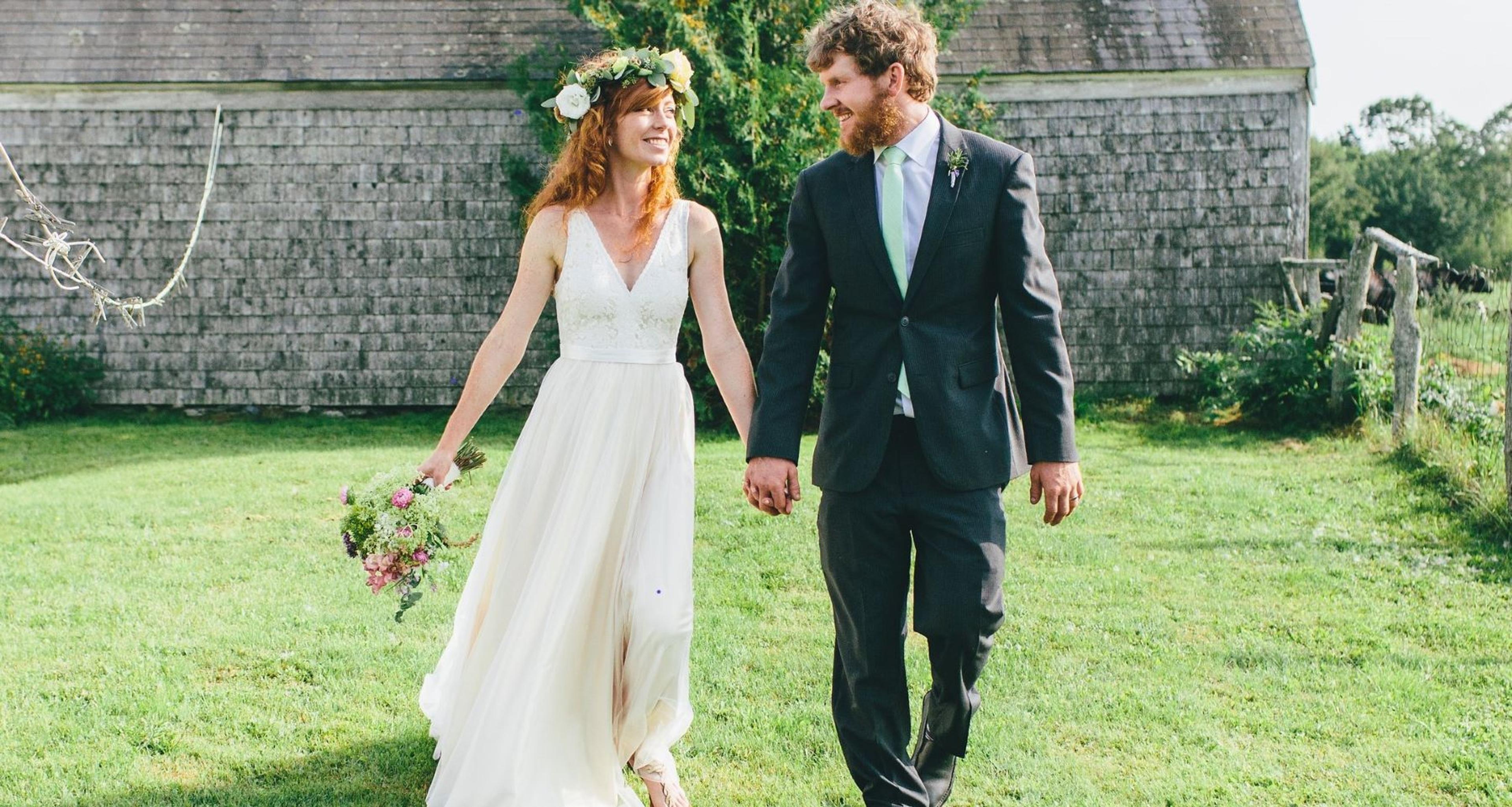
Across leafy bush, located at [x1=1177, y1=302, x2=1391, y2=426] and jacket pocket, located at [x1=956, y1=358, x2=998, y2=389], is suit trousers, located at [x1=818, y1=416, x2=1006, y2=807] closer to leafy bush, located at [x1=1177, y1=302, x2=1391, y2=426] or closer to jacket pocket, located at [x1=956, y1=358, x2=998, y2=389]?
jacket pocket, located at [x1=956, y1=358, x2=998, y2=389]

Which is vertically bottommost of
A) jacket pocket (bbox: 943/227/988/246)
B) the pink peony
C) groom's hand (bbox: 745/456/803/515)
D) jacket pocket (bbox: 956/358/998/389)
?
the pink peony

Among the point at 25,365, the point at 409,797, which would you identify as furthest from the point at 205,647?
the point at 25,365

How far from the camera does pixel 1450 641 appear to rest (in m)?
4.80

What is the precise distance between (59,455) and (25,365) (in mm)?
2336

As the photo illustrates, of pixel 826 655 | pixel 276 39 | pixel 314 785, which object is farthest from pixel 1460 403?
pixel 276 39

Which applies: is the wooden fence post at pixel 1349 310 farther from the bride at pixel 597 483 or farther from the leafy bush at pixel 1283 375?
the bride at pixel 597 483

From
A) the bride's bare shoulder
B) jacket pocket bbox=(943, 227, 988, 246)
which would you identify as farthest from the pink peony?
jacket pocket bbox=(943, 227, 988, 246)

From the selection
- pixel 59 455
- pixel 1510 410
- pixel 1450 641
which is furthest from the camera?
pixel 59 455

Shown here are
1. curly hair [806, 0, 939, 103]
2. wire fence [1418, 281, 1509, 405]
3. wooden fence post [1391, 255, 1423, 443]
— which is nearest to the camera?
curly hair [806, 0, 939, 103]

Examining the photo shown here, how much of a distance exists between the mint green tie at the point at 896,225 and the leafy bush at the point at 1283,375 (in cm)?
758

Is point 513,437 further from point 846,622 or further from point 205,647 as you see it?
point 846,622

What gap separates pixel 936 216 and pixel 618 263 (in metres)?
1.02

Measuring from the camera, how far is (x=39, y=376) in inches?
460

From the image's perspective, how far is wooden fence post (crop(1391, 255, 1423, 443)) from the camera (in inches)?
338
